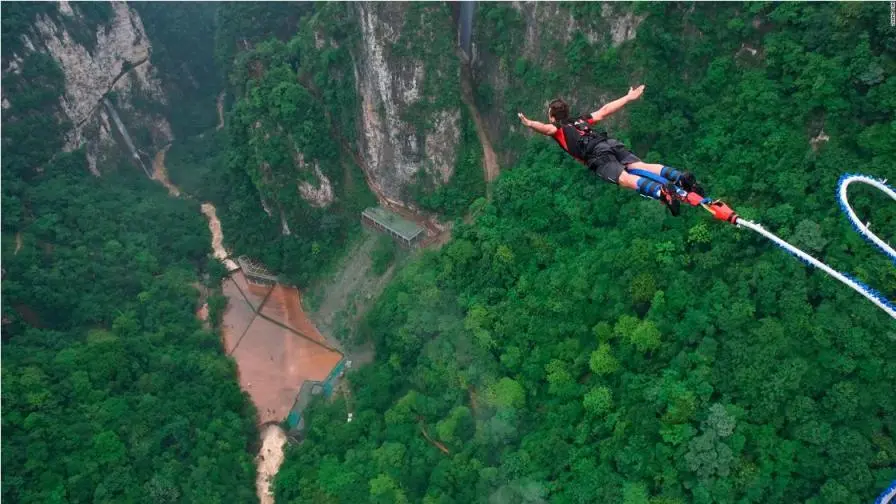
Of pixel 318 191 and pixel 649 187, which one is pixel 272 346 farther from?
pixel 649 187

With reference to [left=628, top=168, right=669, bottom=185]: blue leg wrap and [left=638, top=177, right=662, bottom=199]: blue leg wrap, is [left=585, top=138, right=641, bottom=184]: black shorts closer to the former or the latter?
[left=628, top=168, right=669, bottom=185]: blue leg wrap

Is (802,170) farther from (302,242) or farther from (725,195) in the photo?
(302,242)

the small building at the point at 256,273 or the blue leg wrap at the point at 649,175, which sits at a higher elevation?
the blue leg wrap at the point at 649,175

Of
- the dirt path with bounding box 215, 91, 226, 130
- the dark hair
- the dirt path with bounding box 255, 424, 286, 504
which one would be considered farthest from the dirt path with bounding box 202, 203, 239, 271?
the dark hair

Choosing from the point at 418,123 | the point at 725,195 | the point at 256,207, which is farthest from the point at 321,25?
the point at 725,195

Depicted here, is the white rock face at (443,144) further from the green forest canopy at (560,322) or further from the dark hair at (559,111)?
the dark hair at (559,111)

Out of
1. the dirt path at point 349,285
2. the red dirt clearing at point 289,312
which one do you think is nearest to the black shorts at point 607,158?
the dirt path at point 349,285
